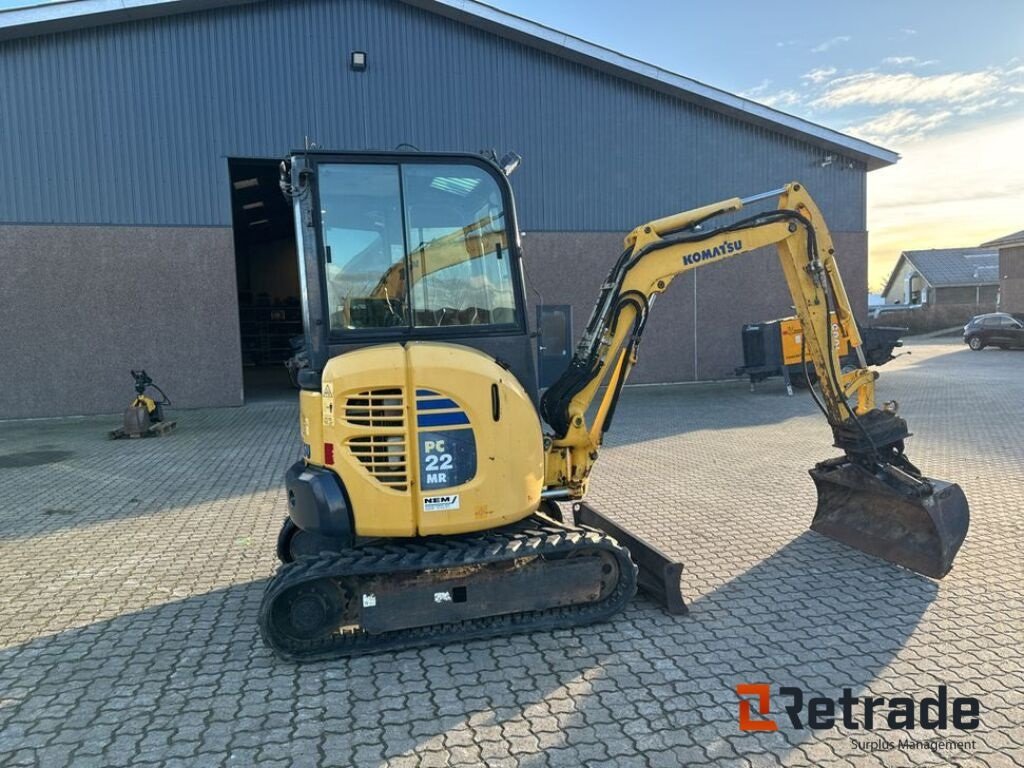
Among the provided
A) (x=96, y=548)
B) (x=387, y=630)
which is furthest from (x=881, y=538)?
(x=96, y=548)

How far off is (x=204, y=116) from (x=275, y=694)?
13273mm

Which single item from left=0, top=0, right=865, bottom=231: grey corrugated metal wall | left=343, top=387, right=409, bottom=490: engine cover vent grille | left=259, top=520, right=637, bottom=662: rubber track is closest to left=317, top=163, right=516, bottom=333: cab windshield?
left=343, top=387, right=409, bottom=490: engine cover vent grille

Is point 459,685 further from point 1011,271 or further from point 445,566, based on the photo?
point 1011,271

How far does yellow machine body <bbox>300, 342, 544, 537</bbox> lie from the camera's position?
375 centimetres

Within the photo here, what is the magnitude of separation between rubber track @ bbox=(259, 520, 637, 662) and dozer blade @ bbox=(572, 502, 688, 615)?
0.82 feet

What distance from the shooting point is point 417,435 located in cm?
379

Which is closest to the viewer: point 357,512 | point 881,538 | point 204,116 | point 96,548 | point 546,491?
point 357,512

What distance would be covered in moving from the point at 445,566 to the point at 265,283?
28.7 m

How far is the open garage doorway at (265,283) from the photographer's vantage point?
19984 mm

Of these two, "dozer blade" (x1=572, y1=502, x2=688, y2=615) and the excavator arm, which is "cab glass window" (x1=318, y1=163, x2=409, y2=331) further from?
"dozer blade" (x1=572, y1=502, x2=688, y2=615)

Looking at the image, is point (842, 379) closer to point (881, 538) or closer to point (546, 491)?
point (881, 538)

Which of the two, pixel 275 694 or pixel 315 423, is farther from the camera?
pixel 315 423

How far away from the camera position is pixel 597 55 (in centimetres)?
1525

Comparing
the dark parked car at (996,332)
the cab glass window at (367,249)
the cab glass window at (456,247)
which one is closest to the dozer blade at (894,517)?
the cab glass window at (456,247)
